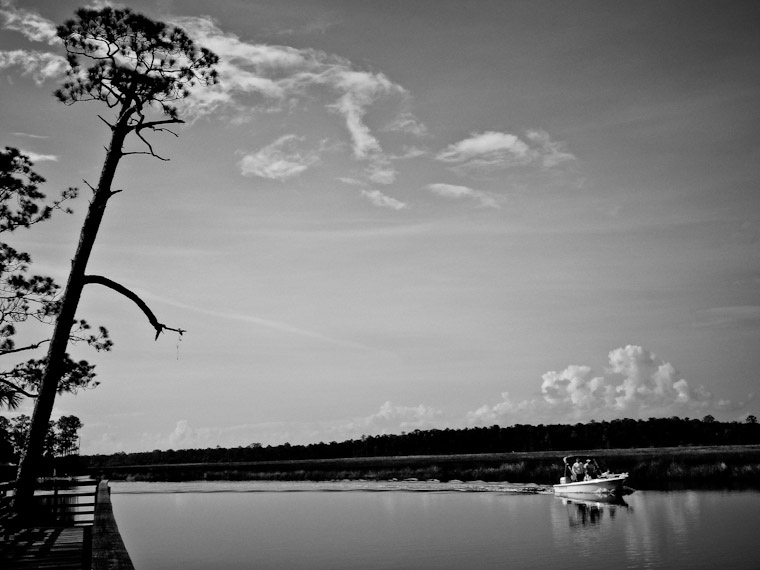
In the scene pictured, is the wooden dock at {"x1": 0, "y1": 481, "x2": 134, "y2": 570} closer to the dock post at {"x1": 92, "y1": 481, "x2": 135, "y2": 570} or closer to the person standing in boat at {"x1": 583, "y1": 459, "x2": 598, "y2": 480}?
the dock post at {"x1": 92, "y1": 481, "x2": 135, "y2": 570}

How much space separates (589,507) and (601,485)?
1.93m

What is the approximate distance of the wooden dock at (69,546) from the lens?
271 inches

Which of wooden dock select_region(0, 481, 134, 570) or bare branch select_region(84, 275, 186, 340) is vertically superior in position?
bare branch select_region(84, 275, 186, 340)

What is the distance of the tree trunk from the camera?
16.5 meters

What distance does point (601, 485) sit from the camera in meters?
46.9

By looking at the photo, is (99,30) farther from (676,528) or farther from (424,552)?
(676,528)

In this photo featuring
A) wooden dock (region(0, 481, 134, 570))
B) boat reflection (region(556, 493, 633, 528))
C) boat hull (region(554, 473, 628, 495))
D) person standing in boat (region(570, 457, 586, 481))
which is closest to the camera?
wooden dock (region(0, 481, 134, 570))

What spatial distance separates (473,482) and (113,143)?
61.9m

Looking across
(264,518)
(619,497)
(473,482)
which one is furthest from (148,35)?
(473,482)

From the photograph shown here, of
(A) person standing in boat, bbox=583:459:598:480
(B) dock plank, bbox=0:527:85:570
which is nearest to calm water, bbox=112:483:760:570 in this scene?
(A) person standing in boat, bbox=583:459:598:480

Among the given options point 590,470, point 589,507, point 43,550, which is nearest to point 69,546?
point 43,550

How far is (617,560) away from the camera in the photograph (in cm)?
2592

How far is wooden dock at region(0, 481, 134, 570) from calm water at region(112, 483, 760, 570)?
11256mm

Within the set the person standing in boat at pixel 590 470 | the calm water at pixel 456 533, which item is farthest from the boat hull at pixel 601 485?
the person standing in boat at pixel 590 470
